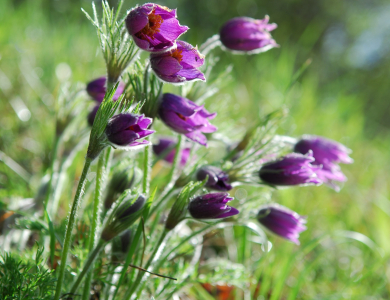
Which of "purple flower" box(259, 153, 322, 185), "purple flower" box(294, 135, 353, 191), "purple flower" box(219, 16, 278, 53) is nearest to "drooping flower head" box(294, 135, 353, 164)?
"purple flower" box(294, 135, 353, 191)

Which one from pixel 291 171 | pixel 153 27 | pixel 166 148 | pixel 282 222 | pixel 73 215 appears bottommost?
pixel 282 222

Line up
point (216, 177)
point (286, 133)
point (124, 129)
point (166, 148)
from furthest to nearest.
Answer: point (166, 148) < point (286, 133) < point (216, 177) < point (124, 129)

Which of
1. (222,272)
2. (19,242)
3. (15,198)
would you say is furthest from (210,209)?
(15,198)

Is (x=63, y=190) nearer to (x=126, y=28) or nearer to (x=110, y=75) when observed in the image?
(x=110, y=75)

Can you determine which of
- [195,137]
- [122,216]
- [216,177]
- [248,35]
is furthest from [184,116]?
[248,35]

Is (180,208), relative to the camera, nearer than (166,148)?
Yes

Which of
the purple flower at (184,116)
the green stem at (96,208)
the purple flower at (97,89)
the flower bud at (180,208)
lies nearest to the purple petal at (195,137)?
the purple flower at (184,116)

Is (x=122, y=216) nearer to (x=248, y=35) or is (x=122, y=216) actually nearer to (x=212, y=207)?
(x=212, y=207)
